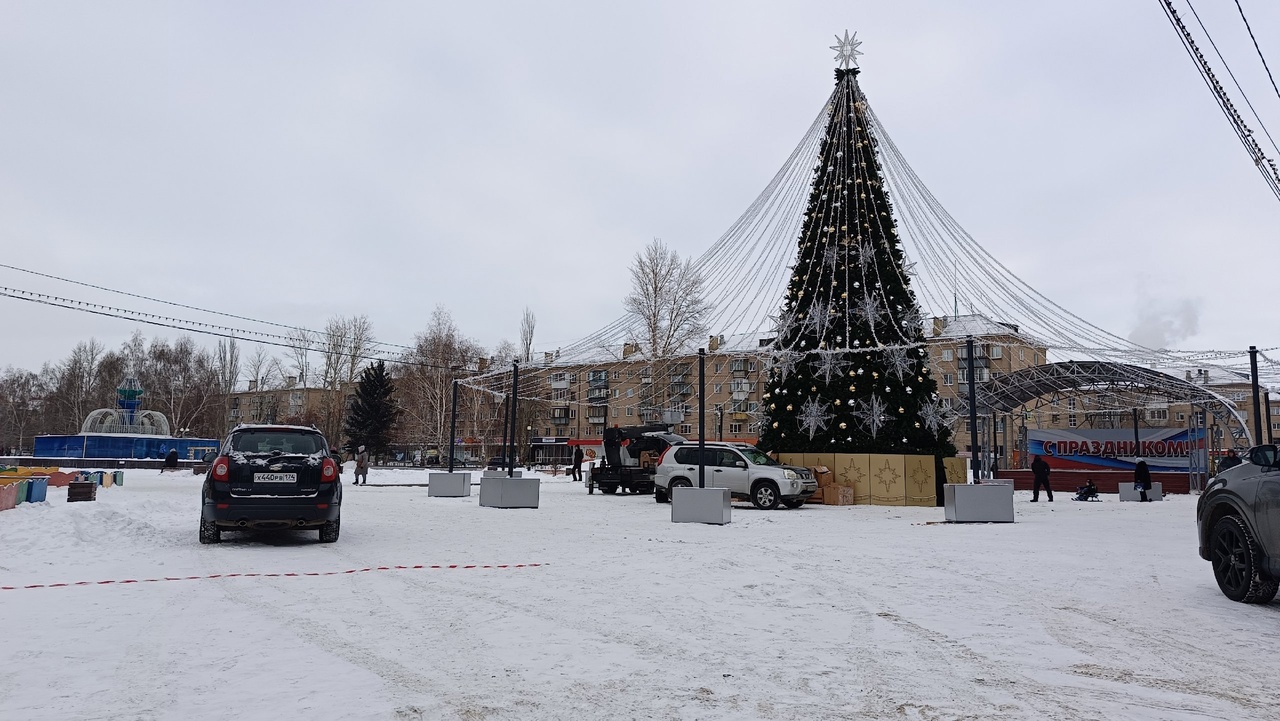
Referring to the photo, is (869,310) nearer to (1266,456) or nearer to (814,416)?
(814,416)

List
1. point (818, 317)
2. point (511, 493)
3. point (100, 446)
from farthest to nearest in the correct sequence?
point (100, 446) → point (818, 317) → point (511, 493)

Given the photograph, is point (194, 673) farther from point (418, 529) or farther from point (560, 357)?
point (560, 357)

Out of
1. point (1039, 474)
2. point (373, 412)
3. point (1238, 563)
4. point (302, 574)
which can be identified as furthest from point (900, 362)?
point (373, 412)

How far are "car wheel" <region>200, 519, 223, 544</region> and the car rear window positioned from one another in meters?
1.08

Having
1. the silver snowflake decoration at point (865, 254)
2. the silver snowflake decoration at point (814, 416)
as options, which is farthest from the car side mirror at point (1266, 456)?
the silver snowflake decoration at point (865, 254)

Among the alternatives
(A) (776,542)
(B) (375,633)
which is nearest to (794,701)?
(B) (375,633)

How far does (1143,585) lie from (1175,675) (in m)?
4.02

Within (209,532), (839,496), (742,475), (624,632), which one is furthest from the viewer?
(839,496)

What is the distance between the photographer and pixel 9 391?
92.7 metres

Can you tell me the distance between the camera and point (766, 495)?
19.9m

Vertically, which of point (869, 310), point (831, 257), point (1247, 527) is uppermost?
point (831, 257)

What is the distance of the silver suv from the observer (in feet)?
64.7

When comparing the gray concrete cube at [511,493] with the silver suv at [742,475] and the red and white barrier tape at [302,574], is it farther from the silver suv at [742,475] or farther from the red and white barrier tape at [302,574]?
the red and white barrier tape at [302,574]

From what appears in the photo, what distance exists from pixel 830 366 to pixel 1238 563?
15.2 meters
